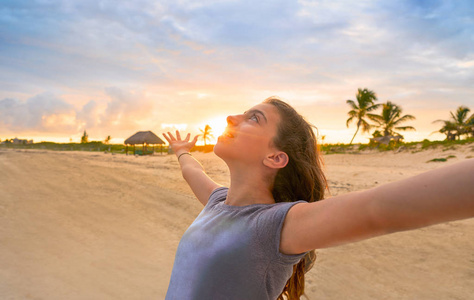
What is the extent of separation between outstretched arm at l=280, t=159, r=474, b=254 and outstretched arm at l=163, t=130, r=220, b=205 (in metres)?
1.05

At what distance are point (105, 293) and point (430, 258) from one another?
162 inches

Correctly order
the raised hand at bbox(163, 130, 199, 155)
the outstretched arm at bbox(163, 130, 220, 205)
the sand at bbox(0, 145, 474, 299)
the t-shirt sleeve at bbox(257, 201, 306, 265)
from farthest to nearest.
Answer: the sand at bbox(0, 145, 474, 299)
the raised hand at bbox(163, 130, 199, 155)
the outstretched arm at bbox(163, 130, 220, 205)
the t-shirt sleeve at bbox(257, 201, 306, 265)

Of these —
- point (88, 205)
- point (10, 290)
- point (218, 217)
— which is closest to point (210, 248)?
point (218, 217)

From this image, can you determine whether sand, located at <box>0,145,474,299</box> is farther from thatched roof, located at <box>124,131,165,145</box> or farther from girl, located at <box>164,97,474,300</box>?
thatched roof, located at <box>124,131,165,145</box>

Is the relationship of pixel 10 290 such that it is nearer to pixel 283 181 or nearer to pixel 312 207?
pixel 283 181

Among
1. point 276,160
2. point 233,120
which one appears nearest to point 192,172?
point 233,120

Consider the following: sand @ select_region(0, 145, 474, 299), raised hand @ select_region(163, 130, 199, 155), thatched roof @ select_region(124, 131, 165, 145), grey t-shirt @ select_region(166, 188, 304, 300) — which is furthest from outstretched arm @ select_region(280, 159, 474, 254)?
thatched roof @ select_region(124, 131, 165, 145)

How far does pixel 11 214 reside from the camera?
4863 millimetres

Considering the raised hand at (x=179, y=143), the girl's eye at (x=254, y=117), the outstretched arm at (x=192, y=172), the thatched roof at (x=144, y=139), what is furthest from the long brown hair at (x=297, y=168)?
the thatched roof at (x=144, y=139)

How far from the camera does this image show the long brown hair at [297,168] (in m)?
1.39

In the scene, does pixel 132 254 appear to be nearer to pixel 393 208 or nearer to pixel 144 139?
pixel 393 208

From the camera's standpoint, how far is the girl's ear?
1.35 metres

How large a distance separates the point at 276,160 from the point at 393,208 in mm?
639

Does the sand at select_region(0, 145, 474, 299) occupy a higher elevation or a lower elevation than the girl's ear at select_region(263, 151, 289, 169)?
lower
